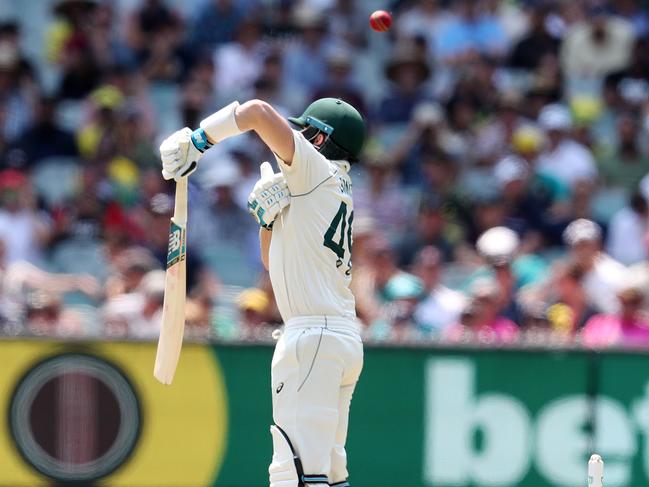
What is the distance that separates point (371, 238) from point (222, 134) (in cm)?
491

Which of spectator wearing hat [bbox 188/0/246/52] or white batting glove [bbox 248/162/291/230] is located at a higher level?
spectator wearing hat [bbox 188/0/246/52]

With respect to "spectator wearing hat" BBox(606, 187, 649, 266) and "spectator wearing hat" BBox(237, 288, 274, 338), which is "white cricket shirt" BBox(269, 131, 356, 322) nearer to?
"spectator wearing hat" BBox(237, 288, 274, 338)

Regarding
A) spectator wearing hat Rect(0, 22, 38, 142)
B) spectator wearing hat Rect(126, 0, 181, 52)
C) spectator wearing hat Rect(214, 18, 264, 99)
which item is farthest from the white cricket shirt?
spectator wearing hat Rect(126, 0, 181, 52)

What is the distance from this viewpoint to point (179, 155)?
604cm

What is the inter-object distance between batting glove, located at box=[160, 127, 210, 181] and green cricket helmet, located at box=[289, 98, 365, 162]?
579mm

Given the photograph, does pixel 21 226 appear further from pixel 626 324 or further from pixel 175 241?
pixel 175 241

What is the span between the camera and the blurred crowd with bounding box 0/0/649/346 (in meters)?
10.3

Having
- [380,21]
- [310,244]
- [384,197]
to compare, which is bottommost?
[310,244]

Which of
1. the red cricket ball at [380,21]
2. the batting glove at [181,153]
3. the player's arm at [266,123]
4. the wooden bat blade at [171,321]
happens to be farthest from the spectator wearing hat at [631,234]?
the batting glove at [181,153]

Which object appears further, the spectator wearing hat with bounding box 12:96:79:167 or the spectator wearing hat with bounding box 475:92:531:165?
the spectator wearing hat with bounding box 12:96:79:167

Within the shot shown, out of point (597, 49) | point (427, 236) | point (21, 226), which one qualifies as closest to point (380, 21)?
point (427, 236)

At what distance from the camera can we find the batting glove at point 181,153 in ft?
19.8

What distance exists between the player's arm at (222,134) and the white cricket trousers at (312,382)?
88 cm

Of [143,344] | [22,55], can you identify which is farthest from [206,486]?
[22,55]
